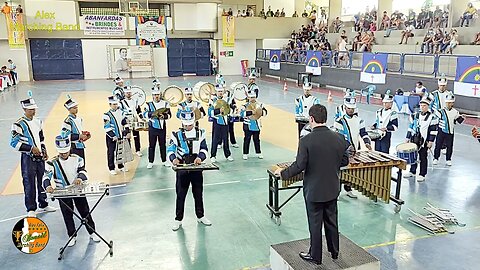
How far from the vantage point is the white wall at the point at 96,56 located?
3597 centimetres

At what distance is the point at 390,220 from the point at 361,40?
21766 mm

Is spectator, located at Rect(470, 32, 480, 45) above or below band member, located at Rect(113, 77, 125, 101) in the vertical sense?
above

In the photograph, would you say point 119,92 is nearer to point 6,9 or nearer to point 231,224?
point 231,224

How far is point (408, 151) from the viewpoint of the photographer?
910 centimetres

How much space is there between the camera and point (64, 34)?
3484 centimetres

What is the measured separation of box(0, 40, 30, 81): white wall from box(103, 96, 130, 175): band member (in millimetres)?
28291

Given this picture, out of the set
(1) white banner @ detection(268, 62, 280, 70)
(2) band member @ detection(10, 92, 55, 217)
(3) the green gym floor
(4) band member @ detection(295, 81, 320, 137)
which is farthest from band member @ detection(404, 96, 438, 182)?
(1) white banner @ detection(268, 62, 280, 70)

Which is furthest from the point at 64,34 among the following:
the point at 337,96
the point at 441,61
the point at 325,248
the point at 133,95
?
the point at 325,248

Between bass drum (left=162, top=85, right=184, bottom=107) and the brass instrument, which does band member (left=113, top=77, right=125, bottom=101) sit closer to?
bass drum (left=162, top=85, right=184, bottom=107)

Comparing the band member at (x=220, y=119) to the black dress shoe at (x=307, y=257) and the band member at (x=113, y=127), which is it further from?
the black dress shoe at (x=307, y=257)

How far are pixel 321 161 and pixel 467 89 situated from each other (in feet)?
47.5

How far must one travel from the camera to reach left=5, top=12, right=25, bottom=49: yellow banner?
31.9m

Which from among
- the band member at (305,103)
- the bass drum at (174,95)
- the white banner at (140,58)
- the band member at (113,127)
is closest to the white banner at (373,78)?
the band member at (305,103)

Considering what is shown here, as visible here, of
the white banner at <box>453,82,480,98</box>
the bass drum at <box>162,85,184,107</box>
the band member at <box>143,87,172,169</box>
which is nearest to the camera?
the band member at <box>143,87,172,169</box>
